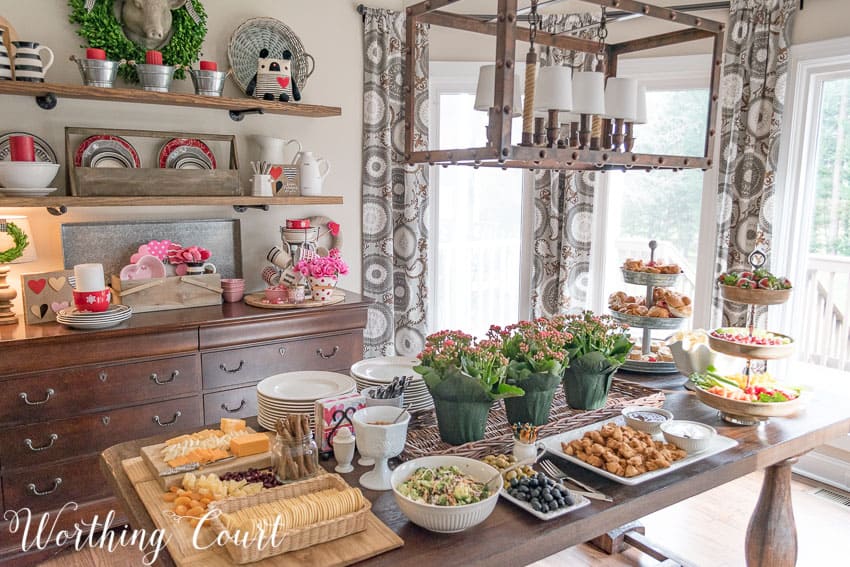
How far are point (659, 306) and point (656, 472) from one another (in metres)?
0.97

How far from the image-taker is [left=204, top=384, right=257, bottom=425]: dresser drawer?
116 inches

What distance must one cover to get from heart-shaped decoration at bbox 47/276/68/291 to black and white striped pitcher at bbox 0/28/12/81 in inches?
32.8

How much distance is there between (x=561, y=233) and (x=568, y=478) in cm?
272

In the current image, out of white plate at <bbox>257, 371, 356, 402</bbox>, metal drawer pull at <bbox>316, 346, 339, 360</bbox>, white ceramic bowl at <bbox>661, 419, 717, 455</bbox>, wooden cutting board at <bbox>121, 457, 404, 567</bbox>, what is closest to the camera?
wooden cutting board at <bbox>121, 457, 404, 567</bbox>

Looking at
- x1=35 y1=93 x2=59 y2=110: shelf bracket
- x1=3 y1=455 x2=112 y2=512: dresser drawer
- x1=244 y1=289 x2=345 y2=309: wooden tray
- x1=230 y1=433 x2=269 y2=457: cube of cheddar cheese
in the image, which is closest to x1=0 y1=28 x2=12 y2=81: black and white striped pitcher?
→ x1=35 y1=93 x2=59 y2=110: shelf bracket

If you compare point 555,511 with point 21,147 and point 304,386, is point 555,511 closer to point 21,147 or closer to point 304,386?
point 304,386

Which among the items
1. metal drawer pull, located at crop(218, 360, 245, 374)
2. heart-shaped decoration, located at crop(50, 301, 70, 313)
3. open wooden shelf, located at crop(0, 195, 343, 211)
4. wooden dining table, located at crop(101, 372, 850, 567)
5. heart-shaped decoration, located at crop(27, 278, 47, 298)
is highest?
open wooden shelf, located at crop(0, 195, 343, 211)

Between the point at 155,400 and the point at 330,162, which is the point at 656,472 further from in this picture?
the point at 330,162

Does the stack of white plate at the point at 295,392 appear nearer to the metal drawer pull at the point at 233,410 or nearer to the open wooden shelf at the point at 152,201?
the metal drawer pull at the point at 233,410

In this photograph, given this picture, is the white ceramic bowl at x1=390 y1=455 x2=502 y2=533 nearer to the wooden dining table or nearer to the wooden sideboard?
the wooden dining table

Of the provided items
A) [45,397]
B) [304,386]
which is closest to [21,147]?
[45,397]

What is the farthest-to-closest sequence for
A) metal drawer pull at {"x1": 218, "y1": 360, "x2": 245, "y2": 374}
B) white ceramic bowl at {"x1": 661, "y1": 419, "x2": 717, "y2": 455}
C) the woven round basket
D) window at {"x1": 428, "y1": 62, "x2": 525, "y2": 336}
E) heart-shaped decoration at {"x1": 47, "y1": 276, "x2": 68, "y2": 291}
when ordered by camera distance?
window at {"x1": 428, "y1": 62, "x2": 525, "y2": 336}, the woven round basket, metal drawer pull at {"x1": 218, "y1": 360, "x2": 245, "y2": 374}, heart-shaped decoration at {"x1": 47, "y1": 276, "x2": 68, "y2": 291}, white ceramic bowl at {"x1": 661, "y1": 419, "x2": 717, "y2": 455}

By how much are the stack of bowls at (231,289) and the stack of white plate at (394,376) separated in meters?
1.41

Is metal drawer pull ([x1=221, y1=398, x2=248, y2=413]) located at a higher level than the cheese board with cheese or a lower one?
lower
